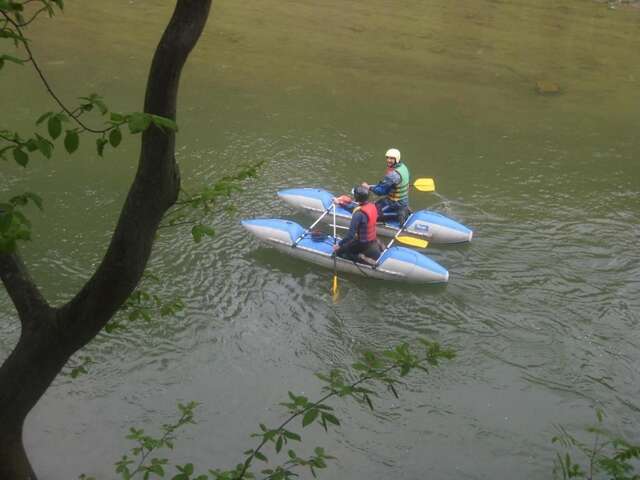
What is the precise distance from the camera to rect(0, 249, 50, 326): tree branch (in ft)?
8.39

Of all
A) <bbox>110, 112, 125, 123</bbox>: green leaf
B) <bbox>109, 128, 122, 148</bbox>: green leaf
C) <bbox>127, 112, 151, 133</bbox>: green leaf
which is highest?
<bbox>127, 112, 151, 133</bbox>: green leaf

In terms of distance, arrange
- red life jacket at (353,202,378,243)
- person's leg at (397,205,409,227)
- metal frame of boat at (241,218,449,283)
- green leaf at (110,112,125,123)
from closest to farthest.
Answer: green leaf at (110,112,125,123) → red life jacket at (353,202,378,243) → metal frame of boat at (241,218,449,283) → person's leg at (397,205,409,227)

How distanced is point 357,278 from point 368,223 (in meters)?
0.72

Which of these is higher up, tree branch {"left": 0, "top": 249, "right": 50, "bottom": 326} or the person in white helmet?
tree branch {"left": 0, "top": 249, "right": 50, "bottom": 326}

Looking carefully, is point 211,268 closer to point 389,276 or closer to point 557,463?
point 389,276

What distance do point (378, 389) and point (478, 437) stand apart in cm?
98

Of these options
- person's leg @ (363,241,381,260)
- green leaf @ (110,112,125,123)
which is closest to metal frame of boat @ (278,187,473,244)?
person's leg @ (363,241,381,260)

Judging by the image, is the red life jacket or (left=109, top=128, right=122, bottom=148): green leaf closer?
(left=109, top=128, right=122, bottom=148): green leaf

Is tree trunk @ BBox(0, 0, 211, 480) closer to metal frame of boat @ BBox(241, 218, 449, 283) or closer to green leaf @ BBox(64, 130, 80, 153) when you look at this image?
green leaf @ BBox(64, 130, 80, 153)

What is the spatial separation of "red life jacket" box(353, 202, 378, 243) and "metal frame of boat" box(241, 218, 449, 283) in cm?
29

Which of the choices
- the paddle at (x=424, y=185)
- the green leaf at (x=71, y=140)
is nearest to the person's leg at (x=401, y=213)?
the paddle at (x=424, y=185)

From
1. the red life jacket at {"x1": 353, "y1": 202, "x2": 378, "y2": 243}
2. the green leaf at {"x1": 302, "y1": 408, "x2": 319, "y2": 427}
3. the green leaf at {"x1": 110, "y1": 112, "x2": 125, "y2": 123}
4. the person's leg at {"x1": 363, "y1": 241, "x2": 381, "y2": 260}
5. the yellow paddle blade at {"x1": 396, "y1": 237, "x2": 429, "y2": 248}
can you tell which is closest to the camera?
the green leaf at {"x1": 110, "y1": 112, "x2": 125, "y2": 123}

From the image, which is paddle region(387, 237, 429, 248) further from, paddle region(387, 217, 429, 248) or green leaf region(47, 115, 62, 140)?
green leaf region(47, 115, 62, 140)

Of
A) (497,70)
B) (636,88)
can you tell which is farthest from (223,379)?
(636,88)
